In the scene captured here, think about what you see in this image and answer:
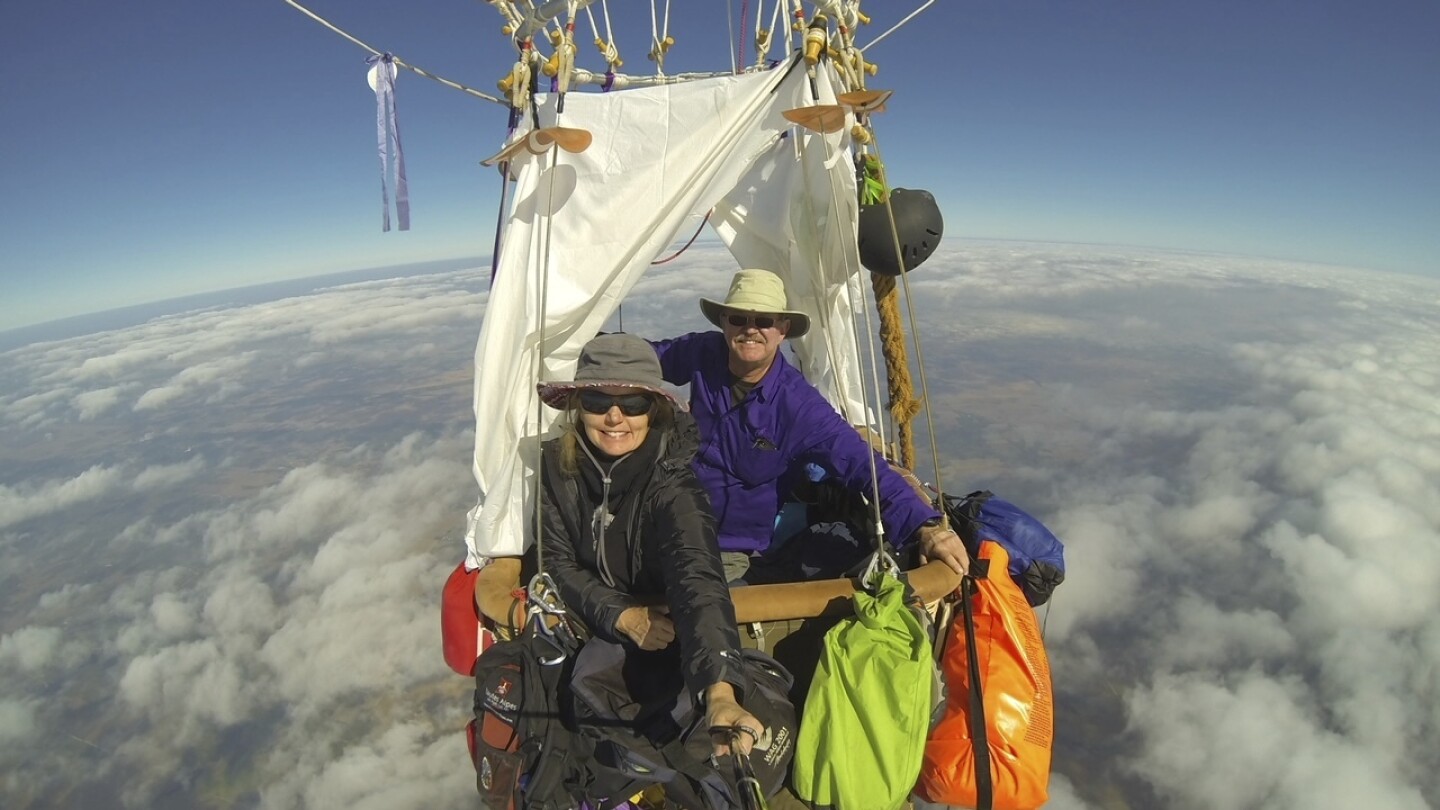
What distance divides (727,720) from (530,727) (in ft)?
3.06

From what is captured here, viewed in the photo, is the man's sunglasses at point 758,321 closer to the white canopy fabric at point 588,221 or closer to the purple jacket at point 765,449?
the purple jacket at point 765,449

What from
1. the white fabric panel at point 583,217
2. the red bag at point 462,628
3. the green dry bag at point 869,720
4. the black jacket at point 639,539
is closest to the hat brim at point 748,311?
the white fabric panel at point 583,217

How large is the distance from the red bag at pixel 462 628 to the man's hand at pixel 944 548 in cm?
225

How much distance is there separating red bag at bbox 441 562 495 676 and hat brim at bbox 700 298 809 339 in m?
1.95

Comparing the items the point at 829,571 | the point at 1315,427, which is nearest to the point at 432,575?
the point at 829,571

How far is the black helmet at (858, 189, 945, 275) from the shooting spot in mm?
3809

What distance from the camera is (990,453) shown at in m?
140

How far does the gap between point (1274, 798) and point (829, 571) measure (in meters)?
93.8

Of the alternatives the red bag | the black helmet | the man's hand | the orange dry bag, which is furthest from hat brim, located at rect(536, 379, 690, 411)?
the black helmet

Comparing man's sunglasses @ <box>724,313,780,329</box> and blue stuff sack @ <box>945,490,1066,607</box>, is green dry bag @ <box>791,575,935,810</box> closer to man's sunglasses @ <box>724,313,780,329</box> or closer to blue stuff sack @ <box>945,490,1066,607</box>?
blue stuff sack @ <box>945,490,1066,607</box>

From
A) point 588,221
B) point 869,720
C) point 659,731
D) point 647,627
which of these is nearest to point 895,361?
point 588,221

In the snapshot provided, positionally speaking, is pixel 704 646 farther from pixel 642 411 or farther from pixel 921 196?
pixel 921 196

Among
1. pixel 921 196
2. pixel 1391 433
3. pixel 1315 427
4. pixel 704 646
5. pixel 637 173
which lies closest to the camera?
pixel 704 646

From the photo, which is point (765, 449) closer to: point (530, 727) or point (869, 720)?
point (869, 720)
